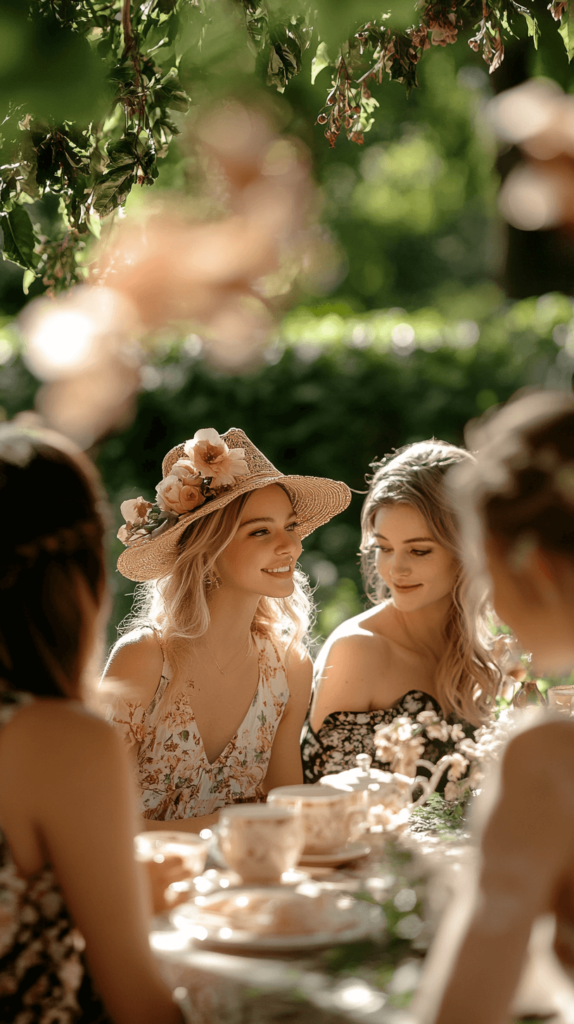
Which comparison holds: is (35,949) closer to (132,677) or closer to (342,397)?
(132,677)

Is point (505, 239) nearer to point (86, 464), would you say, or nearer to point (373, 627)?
point (373, 627)

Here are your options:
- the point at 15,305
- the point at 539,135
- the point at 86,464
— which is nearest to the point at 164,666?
the point at 86,464

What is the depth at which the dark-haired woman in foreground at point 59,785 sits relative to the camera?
1324 mm

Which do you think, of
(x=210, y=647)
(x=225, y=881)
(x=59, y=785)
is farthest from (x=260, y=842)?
(x=210, y=647)

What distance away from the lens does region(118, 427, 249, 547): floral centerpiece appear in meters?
3.11

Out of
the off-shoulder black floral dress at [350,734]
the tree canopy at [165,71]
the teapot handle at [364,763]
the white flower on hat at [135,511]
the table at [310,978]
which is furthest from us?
the white flower on hat at [135,511]

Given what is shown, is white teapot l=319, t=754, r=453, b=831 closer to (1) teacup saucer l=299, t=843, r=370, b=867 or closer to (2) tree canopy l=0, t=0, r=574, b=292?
(1) teacup saucer l=299, t=843, r=370, b=867

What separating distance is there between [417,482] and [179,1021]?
2006 mm

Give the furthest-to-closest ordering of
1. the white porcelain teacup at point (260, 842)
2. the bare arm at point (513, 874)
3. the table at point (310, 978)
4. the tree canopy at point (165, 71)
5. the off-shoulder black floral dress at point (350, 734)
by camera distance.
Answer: the off-shoulder black floral dress at point (350, 734) → the tree canopy at point (165, 71) → the white porcelain teacup at point (260, 842) → the table at point (310, 978) → the bare arm at point (513, 874)

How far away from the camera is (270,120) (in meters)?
8.86

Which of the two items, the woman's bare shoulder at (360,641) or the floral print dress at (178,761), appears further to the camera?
the woman's bare shoulder at (360,641)

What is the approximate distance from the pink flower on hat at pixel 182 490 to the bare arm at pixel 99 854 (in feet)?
5.81

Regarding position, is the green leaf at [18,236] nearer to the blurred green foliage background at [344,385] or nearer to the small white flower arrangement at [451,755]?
the small white flower arrangement at [451,755]

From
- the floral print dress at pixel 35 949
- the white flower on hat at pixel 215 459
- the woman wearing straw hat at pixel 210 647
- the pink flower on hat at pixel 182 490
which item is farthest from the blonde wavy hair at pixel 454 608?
the floral print dress at pixel 35 949
